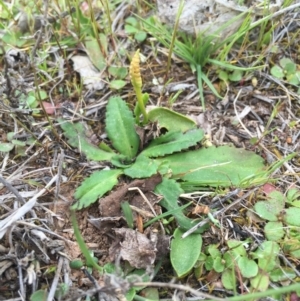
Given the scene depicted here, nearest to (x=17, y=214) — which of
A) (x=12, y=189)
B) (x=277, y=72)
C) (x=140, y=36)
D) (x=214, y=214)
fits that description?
(x=12, y=189)

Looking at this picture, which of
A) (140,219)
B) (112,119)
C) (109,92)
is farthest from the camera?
(109,92)

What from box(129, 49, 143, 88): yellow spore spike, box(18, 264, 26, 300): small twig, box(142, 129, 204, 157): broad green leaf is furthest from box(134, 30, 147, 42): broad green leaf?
box(18, 264, 26, 300): small twig

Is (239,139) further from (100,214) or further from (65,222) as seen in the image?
(65,222)

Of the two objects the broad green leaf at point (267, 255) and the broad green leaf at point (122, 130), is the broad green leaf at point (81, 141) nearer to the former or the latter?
the broad green leaf at point (122, 130)

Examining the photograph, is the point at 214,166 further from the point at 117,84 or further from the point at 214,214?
the point at 117,84

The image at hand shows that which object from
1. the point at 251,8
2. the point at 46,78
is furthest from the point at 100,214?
the point at 251,8

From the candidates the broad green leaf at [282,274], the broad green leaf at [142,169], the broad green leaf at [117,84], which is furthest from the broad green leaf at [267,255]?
the broad green leaf at [117,84]

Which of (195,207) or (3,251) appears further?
(195,207)
